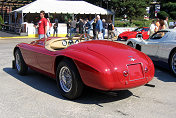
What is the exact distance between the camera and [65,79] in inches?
173

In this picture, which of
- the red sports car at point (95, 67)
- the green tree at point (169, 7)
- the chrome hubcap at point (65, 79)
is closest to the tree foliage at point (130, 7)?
the green tree at point (169, 7)

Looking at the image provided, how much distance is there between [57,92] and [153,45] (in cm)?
371

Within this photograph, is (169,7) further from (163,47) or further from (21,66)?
(21,66)

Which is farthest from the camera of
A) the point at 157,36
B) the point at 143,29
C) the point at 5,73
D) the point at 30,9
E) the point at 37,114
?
the point at 30,9

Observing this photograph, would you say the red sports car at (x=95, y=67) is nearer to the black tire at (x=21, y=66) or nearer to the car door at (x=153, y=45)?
the black tire at (x=21, y=66)

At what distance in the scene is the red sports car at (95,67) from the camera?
3811 mm

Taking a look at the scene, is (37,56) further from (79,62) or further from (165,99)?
(165,99)

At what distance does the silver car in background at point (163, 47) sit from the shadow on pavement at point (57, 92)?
222 centimetres

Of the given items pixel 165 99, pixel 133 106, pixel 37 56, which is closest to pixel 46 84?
pixel 37 56

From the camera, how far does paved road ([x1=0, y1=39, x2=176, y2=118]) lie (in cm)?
370

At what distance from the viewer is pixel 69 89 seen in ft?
14.2

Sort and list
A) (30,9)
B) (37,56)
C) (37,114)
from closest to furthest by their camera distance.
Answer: (37,114) → (37,56) → (30,9)

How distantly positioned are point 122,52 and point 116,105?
3.21 feet

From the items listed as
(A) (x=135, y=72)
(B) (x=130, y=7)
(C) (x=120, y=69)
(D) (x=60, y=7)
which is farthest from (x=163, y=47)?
(B) (x=130, y=7)
